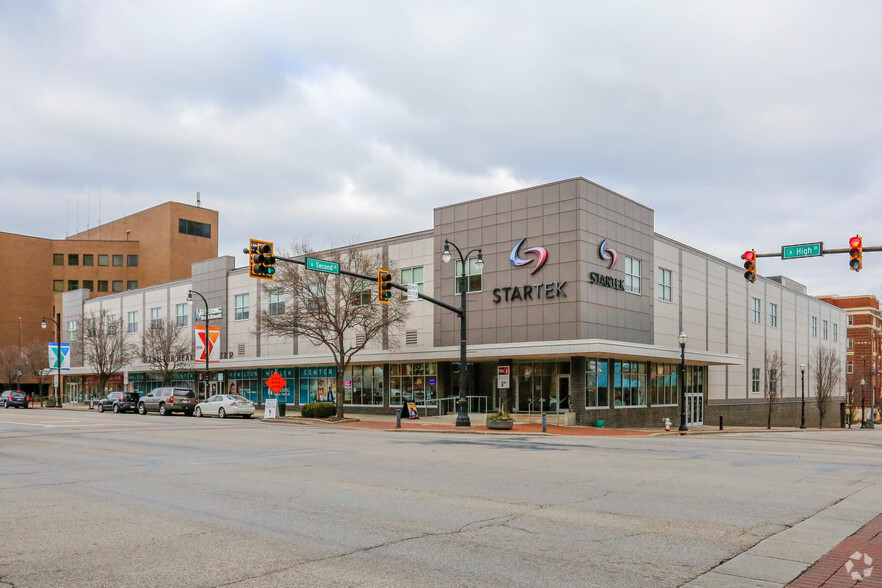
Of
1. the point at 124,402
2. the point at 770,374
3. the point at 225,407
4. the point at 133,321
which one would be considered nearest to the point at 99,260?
the point at 133,321

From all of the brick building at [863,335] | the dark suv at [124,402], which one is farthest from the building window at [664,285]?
the brick building at [863,335]

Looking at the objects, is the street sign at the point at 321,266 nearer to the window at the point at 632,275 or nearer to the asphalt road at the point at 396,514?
the asphalt road at the point at 396,514

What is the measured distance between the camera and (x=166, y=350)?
57.2 metres

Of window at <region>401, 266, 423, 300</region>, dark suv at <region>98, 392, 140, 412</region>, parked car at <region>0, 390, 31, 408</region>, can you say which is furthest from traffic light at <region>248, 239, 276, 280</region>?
parked car at <region>0, 390, 31, 408</region>

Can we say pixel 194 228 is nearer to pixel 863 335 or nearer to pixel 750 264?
pixel 750 264

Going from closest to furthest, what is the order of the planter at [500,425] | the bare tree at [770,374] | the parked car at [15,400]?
the planter at [500,425] → the bare tree at [770,374] → the parked car at [15,400]

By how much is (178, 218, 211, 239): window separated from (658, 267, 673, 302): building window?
68.9 meters

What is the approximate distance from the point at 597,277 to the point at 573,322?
113 inches

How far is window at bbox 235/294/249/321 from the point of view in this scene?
187ft

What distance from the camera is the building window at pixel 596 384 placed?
119ft

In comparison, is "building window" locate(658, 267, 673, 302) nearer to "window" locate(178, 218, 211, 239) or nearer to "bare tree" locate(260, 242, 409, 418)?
"bare tree" locate(260, 242, 409, 418)

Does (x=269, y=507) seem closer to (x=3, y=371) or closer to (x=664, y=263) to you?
(x=664, y=263)

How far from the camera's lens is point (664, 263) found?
44.3 m

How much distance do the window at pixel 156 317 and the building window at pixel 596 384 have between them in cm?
4449
